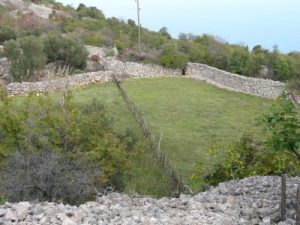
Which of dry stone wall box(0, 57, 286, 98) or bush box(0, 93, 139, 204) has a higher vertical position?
Result: dry stone wall box(0, 57, 286, 98)

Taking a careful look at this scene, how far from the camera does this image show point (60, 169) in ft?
34.7

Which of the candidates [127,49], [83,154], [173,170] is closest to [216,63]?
[127,49]

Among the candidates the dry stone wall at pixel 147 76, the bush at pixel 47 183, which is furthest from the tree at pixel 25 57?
the bush at pixel 47 183

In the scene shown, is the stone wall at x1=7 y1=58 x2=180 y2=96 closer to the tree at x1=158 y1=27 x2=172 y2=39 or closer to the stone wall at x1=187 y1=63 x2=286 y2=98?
the stone wall at x1=187 y1=63 x2=286 y2=98

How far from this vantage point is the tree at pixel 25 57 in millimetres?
30353

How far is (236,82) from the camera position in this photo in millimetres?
32188

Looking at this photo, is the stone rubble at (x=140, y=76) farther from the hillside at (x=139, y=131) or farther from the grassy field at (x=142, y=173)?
the grassy field at (x=142, y=173)

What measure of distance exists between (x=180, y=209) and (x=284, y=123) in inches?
99.0

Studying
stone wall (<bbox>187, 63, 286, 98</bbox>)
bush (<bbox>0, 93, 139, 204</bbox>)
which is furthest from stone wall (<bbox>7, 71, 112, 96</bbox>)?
bush (<bbox>0, 93, 139, 204</bbox>)

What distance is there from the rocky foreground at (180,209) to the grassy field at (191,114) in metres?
5.29

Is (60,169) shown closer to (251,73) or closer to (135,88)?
(135,88)

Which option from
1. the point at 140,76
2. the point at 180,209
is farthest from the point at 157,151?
the point at 140,76

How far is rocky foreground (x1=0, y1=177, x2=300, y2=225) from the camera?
774 cm

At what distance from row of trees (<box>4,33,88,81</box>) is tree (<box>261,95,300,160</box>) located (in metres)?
23.5
